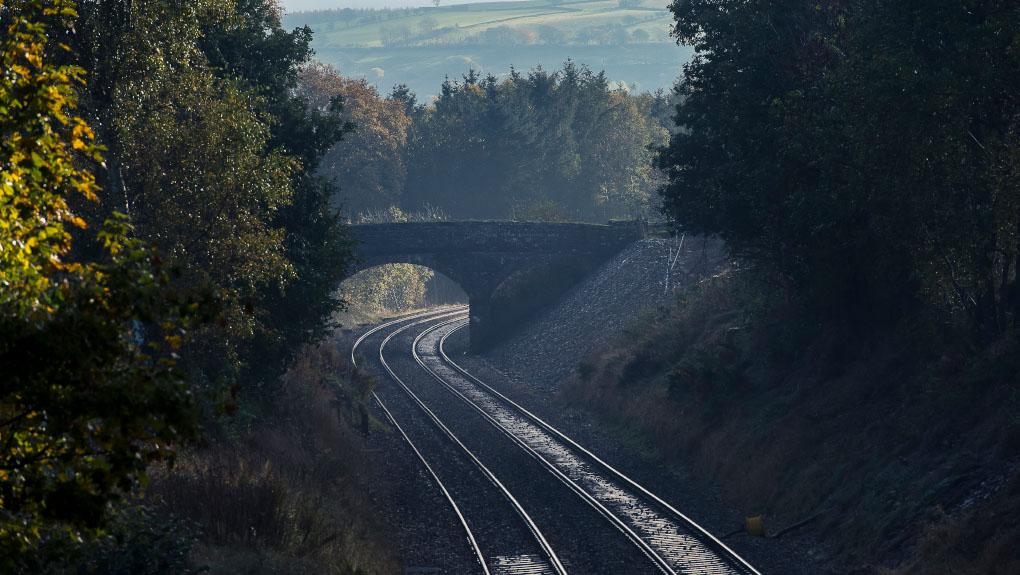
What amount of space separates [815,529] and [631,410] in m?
11.9

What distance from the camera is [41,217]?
698cm

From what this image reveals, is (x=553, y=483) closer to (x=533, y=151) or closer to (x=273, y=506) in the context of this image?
(x=273, y=506)

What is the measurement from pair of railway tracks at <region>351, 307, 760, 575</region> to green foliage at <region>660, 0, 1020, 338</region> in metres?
6.76

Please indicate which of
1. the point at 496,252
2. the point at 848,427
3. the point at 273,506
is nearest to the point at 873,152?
the point at 848,427

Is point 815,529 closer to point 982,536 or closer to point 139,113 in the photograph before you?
point 982,536

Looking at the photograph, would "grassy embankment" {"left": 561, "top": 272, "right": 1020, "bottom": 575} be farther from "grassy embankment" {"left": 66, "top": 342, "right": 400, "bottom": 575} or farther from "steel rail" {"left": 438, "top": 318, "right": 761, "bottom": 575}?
"grassy embankment" {"left": 66, "top": 342, "right": 400, "bottom": 575}

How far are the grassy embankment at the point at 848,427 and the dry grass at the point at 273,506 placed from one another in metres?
8.23

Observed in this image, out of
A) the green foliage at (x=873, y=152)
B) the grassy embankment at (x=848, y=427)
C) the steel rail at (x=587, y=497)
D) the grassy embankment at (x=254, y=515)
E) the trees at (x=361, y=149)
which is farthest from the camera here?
the trees at (x=361, y=149)

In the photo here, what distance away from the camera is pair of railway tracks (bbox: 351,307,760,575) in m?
16.7

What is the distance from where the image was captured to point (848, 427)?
21.1 m

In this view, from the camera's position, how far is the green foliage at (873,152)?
1731cm

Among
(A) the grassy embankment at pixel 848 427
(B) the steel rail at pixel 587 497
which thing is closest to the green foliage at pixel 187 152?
(B) the steel rail at pixel 587 497

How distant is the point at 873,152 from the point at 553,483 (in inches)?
404

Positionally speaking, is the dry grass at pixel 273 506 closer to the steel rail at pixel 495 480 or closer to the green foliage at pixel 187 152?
the green foliage at pixel 187 152
